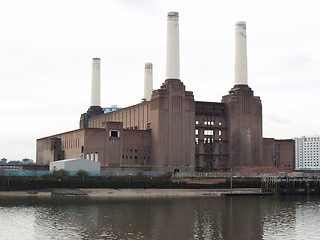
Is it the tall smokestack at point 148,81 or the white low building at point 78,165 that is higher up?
the tall smokestack at point 148,81

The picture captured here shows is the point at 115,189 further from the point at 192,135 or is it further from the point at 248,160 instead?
the point at 248,160

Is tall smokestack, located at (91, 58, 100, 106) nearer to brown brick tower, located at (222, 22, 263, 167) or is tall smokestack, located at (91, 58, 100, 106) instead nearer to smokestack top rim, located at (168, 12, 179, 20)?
smokestack top rim, located at (168, 12, 179, 20)

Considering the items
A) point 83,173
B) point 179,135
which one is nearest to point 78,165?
point 83,173

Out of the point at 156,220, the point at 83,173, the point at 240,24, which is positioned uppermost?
the point at 240,24

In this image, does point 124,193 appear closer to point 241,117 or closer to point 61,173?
point 61,173

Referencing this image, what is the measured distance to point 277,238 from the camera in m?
43.5

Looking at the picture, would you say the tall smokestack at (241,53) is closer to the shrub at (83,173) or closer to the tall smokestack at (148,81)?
the tall smokestack at (148,81)

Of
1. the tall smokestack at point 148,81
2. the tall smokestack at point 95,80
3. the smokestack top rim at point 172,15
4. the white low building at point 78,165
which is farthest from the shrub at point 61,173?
the tall smokestack at point 148,81

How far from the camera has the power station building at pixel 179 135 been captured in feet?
360

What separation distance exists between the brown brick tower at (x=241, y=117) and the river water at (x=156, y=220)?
4424 cm

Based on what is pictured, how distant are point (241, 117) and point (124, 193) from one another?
4344cm

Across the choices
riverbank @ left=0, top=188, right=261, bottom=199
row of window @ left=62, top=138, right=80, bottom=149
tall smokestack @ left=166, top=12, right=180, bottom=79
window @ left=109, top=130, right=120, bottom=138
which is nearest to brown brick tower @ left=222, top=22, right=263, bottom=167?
tall smokestack @ left=166, top=12, right=180, bottom=79

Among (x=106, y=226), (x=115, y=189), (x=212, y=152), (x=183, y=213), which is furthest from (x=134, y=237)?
(x=212, y=152)

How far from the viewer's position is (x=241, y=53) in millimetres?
118812
